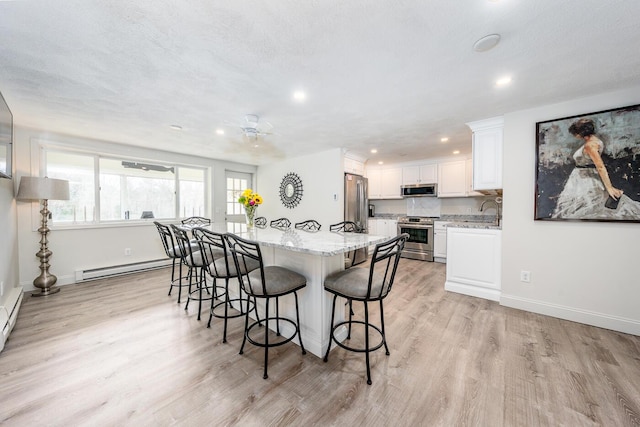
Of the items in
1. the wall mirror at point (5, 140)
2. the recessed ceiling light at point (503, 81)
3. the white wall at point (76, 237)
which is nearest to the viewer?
the recessed ceiling light at point (503, 81)

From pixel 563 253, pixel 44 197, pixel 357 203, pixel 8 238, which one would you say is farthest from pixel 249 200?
pixel 563 253

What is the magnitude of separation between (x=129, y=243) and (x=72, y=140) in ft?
5.95

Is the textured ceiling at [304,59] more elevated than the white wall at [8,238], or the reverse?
the textured ceiling at [304,59]

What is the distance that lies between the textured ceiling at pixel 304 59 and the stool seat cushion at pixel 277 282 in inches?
64.4

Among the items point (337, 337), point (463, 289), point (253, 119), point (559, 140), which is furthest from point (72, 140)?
point (559, 140)

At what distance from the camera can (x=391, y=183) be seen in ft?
19.4

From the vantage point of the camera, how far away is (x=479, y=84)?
2.12 m

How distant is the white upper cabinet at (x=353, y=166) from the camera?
184 inches

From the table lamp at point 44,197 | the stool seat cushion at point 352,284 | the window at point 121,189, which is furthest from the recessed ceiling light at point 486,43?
the window at point 121,189

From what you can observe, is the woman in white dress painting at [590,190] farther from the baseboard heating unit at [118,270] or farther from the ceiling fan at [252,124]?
the baseboard heating unit at [118,270]

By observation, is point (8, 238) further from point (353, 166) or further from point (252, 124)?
point (353, 166)

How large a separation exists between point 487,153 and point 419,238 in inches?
101

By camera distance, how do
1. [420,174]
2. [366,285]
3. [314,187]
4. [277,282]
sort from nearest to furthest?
[366,285], [277,282], [314,187], [420,174]

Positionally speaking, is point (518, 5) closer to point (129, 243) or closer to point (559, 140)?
point (559, 140)
